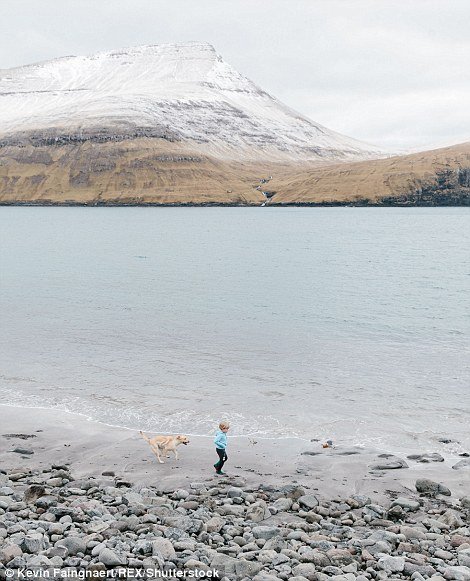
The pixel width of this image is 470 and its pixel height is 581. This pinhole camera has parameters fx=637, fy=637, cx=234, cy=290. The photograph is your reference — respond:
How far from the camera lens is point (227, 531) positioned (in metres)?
12.6

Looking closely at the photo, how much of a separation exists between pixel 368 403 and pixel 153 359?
1104 centimetres

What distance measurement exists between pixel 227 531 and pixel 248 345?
20.6 m

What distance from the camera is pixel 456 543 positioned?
481 inches

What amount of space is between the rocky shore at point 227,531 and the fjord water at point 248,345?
514 cm

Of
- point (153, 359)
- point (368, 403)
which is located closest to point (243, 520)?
point (368, 403)

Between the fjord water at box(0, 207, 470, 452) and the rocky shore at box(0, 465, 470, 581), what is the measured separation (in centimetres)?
514

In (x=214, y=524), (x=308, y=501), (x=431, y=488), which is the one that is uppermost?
(x=214, y=524)

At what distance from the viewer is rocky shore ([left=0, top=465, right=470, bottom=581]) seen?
10.9 meters

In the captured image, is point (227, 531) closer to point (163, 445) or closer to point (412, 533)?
point (412, 533)

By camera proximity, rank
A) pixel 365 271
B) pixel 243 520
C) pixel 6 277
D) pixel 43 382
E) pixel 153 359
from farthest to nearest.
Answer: pixel 365 271, pixel 6 277, pixel 153 359, pixel 43 382, pixel 243 520

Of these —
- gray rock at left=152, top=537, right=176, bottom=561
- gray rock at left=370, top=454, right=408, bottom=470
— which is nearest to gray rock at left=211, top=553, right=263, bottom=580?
gray rock at left=152, top=537, right=176, bottom=561

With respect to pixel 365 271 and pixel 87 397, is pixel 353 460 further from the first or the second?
pixel 365 271

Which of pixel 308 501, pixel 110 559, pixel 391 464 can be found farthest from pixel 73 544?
pixel 391 464

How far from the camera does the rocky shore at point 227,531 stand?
10.9m
